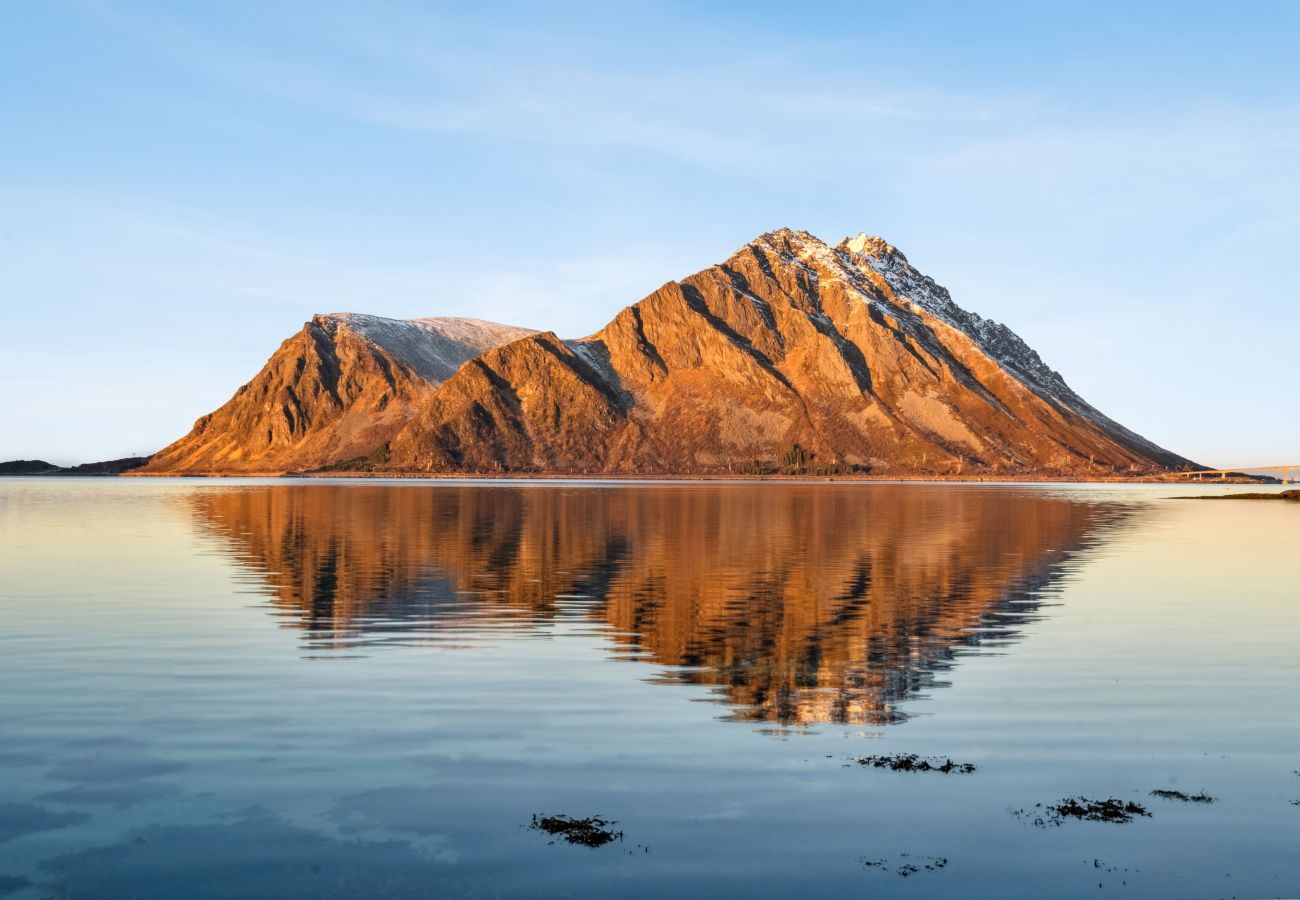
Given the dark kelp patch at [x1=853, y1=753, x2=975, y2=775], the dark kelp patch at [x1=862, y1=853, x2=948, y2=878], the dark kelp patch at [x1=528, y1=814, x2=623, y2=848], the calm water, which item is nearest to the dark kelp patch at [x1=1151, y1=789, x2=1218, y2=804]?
the calm water

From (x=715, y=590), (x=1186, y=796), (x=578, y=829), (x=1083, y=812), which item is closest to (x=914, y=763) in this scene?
(x=1083, y=812)

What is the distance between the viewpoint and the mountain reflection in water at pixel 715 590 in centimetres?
3269

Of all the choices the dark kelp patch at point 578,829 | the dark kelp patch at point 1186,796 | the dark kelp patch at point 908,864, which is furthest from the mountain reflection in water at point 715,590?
the dark kelp patch at point 908,864

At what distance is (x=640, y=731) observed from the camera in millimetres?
24656

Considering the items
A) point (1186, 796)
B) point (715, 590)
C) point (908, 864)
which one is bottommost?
point (908, 864)

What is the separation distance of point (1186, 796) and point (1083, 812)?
2.47 metres

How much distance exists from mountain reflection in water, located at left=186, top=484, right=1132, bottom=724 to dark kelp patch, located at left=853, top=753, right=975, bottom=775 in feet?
10.6

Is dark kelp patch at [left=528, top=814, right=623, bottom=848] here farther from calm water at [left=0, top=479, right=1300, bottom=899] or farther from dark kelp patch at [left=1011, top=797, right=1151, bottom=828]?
dark kelp patch at [left=1011, top=797, right=1151, bottom=828]

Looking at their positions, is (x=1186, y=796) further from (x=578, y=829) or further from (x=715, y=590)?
(x=715, y=590)

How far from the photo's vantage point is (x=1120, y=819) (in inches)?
733

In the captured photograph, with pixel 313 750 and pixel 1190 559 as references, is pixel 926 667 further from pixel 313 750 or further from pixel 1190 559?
pixel 1190 559

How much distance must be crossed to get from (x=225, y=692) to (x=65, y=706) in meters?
3.65

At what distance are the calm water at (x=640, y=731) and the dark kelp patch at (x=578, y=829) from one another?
0.25m

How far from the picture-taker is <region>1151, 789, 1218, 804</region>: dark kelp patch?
19672 mm
